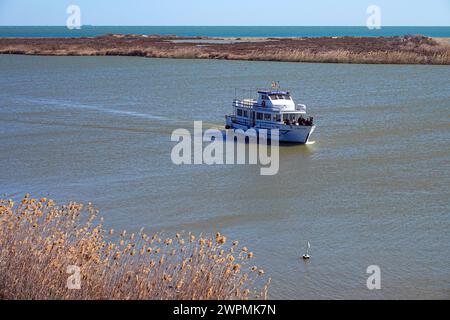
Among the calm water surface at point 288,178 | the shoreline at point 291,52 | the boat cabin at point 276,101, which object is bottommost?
the calm water surface at point 288,178

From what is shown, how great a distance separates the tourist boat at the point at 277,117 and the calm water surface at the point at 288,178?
1.06 meters

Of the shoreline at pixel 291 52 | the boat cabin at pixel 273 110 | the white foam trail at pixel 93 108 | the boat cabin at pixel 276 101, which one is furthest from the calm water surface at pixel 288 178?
the shoreline at pixel 291 52

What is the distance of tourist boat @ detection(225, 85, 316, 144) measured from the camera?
3183 centimetres

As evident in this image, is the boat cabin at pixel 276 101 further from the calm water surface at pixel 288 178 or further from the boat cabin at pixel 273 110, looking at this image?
the calm water surface at pixel 288 178

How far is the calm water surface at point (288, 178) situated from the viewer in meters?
17.0

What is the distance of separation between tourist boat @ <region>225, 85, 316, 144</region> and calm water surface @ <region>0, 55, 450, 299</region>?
3.47 ft

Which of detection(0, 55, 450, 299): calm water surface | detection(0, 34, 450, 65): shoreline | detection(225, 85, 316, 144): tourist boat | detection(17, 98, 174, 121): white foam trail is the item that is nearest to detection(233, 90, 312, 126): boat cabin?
detection(225, 85, 316, 144): tourist boat

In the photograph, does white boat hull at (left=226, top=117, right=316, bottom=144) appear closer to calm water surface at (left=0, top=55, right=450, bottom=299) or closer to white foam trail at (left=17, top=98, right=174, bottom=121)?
calm water surface at (left=0, top=55, right=450, bottom=299)

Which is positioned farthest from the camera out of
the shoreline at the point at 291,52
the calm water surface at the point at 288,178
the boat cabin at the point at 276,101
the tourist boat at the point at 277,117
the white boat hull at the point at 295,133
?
the shoreline at the point at 291,52

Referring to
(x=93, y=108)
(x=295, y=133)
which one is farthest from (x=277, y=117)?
(x=93, y=108)

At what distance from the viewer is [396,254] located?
1730cm

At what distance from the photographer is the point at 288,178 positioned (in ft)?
84.4

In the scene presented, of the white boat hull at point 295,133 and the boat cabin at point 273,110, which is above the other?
the boat cabin at point 273,110
